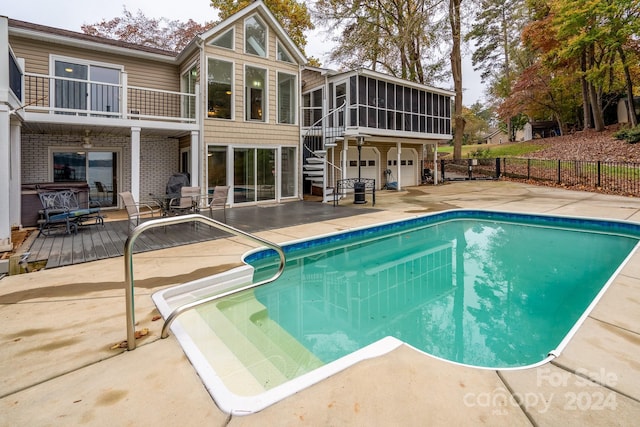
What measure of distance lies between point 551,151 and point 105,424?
25.3m

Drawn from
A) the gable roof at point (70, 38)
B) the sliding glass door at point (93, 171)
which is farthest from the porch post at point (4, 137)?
the sliding glass door at point (93, 171)

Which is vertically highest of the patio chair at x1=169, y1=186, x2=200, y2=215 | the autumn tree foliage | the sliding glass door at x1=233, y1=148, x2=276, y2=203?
the autumn tree foliage

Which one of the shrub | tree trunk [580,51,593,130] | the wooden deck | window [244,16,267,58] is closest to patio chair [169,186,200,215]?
the wooden deck

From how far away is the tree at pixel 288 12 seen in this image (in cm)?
1914

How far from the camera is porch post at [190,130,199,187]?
34.2ft

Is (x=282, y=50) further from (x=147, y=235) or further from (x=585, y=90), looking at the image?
(x=585, y=90)

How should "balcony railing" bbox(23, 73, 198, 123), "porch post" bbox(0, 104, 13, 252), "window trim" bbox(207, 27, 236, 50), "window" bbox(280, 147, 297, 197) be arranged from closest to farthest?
"porch post" bbox(0, 104, 13, 252), "balcony railing" bbox(23, 73, 198, 123), "window trim" bbox(207, 27, 236, 50), "window" bbox(280, 147, 297, 197)

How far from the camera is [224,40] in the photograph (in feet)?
35.9

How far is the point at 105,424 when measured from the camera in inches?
73.8

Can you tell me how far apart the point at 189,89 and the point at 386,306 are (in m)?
10.7

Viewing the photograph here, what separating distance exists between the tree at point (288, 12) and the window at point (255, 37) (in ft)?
24.2

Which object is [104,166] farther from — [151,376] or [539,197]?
[539,197]

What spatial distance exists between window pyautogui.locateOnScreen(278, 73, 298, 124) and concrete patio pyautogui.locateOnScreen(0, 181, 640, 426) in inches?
400

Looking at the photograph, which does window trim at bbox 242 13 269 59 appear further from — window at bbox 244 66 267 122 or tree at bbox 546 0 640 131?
tree at bbox 546 0 640 131
